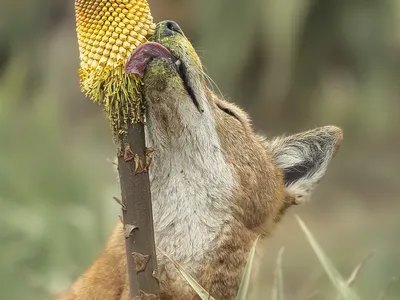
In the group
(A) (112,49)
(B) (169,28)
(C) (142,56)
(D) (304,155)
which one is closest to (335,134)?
(D) (304,155)

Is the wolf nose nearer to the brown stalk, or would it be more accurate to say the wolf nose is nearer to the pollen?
the pollen

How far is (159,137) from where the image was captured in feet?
10.6

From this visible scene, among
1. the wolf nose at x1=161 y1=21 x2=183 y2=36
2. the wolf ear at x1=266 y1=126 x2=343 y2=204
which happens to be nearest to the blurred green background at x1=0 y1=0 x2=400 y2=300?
the wolf ear at x1=266 y1=126 x2=343 y2=204

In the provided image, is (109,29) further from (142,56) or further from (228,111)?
(228,111)

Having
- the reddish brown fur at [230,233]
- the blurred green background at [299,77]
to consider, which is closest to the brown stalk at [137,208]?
the reddish brown fur at [230,233]

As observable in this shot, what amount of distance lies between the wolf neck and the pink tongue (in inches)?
19.4

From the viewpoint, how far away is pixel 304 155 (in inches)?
170

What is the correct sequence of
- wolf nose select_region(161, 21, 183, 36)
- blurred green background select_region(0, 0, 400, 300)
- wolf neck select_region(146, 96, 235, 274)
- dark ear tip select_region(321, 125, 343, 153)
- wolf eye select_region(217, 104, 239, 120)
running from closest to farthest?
wolf nose select_region(161, 21, 183, 36) → wolf neck select_region(146, 96, 235, 274) → wolf eye select_region(217, 104, 239, 120) → dark ear tip select_region(321, 125, 343, 153) → blurred green background select_region(0, 0, 400, 300)

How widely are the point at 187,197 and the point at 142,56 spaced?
78 centimetres

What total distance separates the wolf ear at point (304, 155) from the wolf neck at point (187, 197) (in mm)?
809

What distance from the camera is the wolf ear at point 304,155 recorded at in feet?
13.9

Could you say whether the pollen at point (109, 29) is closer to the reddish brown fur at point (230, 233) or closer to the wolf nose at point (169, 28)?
the wolf nose at point (169, 28)

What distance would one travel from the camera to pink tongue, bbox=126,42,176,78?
106 inches

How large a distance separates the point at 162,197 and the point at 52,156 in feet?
11.1
